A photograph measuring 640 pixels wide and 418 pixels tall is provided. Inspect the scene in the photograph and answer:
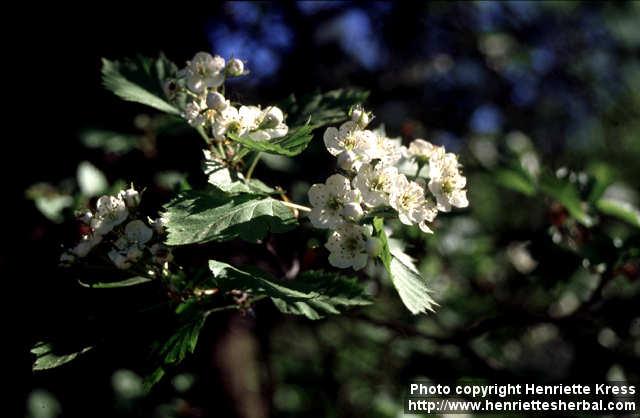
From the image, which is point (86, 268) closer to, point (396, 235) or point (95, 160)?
point (396, 235)

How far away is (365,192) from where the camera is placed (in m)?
1.28

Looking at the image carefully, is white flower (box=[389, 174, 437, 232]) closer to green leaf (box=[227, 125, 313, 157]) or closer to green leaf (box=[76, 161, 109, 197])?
green leaf (box=[227, 125, 313, 157])

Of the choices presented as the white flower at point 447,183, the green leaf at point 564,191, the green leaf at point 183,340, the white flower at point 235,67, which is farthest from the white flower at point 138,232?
the green leaf at point 564,191

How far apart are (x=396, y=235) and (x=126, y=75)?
95cm

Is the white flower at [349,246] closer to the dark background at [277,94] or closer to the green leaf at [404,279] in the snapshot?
the green leaf at [404,279]

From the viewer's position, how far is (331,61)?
334 centimetres

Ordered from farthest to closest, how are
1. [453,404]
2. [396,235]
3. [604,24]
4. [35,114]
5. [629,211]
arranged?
[604,24] → [35,114] → [453,404] → [629,211] → [396,235]

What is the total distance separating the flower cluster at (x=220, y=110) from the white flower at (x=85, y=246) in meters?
0.35

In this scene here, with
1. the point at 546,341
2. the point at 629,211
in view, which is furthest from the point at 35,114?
the point at 546,341

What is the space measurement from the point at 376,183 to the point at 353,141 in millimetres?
138

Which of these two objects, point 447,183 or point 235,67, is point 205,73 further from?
point 447,183

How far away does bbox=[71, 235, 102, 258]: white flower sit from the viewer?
52.7 inches

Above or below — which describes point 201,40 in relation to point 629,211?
above

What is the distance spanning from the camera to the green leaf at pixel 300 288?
124cm
